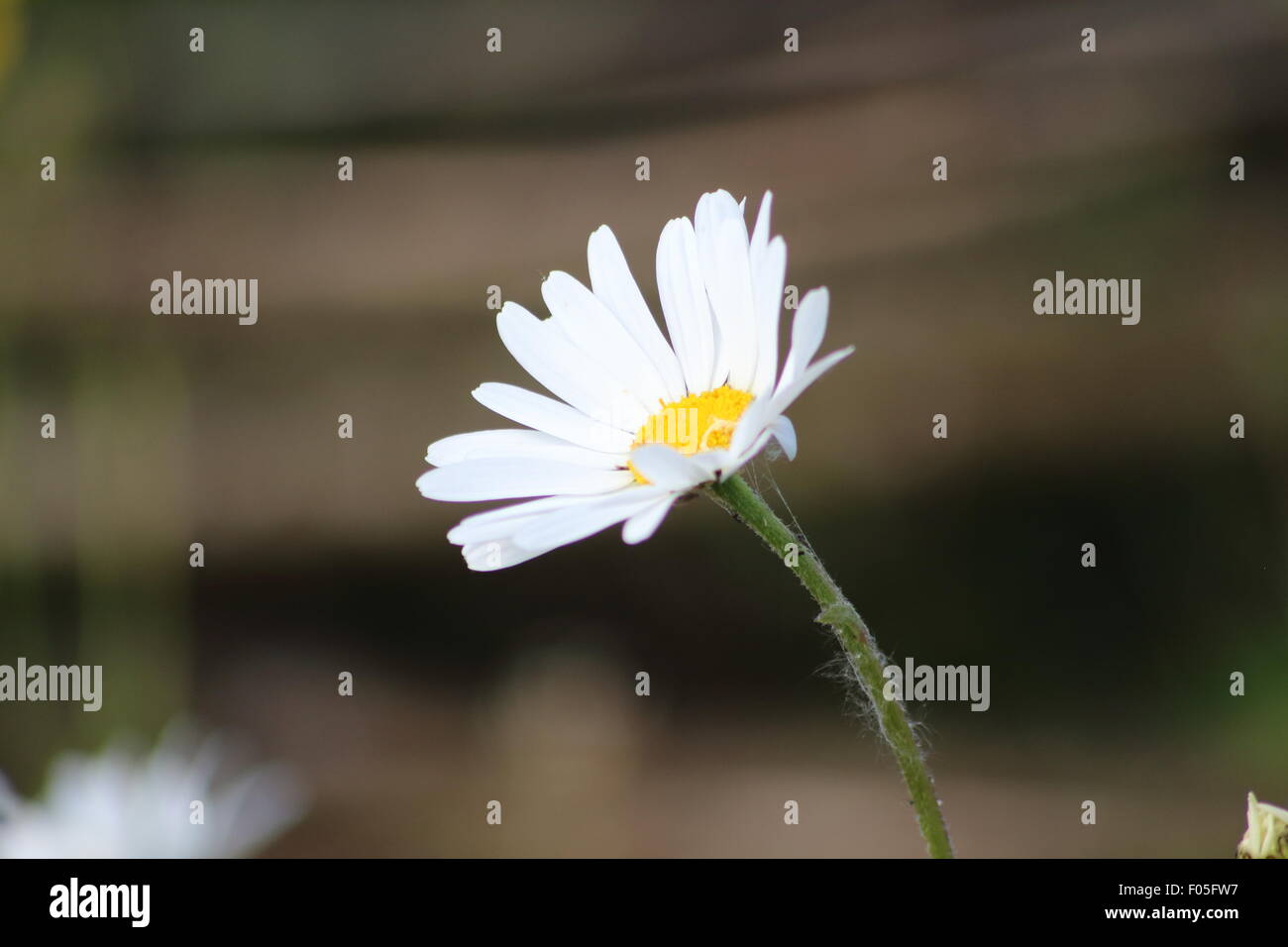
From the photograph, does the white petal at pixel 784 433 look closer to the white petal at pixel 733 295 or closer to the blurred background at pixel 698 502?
the white petal at pixel 733 295

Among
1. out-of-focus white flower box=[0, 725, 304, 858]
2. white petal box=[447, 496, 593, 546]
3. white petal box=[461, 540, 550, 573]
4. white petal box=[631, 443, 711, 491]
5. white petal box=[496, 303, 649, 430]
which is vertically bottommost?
out-of-focus white flower box=[0, 725, 304, 858]

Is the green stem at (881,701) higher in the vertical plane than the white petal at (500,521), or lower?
lower

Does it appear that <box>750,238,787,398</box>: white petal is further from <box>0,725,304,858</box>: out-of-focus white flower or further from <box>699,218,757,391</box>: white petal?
<box>0,725,304,858</box>: out-of-focus white flower

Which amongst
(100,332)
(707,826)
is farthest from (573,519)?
(100,332)

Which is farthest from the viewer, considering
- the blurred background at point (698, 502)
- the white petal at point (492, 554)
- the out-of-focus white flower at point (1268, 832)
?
the blurred background at point (698, 502)

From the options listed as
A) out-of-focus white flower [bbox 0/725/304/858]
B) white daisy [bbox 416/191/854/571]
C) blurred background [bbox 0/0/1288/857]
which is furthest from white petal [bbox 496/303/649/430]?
blurred background [bbox 0/0/1288/857]

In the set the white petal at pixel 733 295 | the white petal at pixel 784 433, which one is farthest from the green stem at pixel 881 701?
the white petal at pixel 733 295

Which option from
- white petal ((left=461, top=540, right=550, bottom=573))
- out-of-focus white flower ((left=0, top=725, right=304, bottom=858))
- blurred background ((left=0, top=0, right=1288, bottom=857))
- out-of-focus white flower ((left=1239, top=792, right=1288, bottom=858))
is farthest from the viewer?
blurred background ((left=0, top=0, right=1288, bottom=857))
